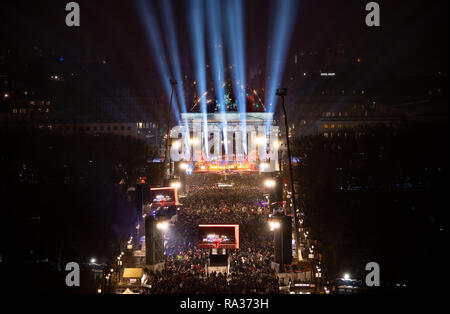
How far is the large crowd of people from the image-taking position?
11820 mm

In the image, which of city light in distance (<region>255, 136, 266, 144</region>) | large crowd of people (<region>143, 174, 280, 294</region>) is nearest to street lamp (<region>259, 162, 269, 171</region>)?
large crowd of people (<region>143, 174, 280, 294</region>)

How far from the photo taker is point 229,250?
48.4 ft

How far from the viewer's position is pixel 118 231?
2219 cm

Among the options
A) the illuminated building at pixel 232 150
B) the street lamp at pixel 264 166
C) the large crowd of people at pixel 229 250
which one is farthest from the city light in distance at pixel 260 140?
the large crowd of people at pixel 229 250

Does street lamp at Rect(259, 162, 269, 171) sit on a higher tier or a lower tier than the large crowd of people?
higher

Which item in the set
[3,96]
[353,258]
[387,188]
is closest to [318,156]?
[387,188]

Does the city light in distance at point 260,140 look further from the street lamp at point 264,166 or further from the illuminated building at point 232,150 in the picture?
the street lamp at point 264,166

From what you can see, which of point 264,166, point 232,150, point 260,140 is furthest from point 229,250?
point 232,150

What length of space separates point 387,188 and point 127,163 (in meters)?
21.7

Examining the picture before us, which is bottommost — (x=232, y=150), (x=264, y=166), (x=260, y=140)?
(x=264, y=166)

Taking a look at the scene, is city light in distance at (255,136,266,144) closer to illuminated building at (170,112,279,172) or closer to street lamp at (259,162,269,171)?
illuminated building at (170,112,279,172)

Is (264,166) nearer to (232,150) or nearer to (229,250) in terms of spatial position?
(229,250)

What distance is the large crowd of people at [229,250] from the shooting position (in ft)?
38.8
